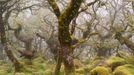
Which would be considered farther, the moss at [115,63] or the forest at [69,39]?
the moss at [115,63]

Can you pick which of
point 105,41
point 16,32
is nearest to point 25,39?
point 16,32

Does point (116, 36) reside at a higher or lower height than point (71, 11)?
lower

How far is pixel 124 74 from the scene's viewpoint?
14.2 m

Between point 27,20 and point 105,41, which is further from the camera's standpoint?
point 27,20

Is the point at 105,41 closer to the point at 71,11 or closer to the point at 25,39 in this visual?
the point at 25,39

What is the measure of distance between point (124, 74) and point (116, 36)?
21.9 ft

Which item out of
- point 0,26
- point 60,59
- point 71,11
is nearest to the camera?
point 71,11

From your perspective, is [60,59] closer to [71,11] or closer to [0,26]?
[71,11]

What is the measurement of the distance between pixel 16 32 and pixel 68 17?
1748cm

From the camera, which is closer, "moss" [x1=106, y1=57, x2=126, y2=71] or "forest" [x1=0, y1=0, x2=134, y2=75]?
"forest" [x1=0, y1=0, x2=134, y2=75]

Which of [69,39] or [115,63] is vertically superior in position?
[69,39]

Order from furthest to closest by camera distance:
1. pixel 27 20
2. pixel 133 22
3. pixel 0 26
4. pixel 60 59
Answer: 1. pixel 27 20
2. pixel 0 26
3. pixel 133 22
4. pixel 60 59

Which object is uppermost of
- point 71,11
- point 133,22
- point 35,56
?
point 71,11

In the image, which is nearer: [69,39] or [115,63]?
[69,39]
